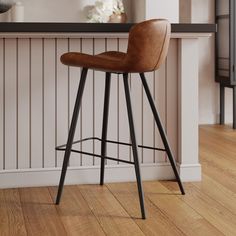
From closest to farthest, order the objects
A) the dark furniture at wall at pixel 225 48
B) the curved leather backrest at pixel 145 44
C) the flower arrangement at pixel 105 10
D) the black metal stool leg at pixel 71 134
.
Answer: the curved leather backrest at pixel 145 44 → the black metal stool leg at pixel 71 134 → the flower arrangement at pixel 105 10 → the dark furniture at wall at pixel 225 48

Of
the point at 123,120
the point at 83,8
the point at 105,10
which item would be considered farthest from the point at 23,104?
the point at 83,8

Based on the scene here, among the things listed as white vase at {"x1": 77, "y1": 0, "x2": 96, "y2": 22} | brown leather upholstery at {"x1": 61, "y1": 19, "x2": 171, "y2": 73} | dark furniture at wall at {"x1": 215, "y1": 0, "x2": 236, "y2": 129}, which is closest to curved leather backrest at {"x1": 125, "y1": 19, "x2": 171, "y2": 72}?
brown leather upholstery at {"x1": 61, "y1": 19, "x2": 171, "y2": 73}

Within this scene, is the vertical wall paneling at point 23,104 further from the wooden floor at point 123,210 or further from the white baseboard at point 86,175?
the wooden floor at point 123,210

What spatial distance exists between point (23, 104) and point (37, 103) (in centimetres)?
8

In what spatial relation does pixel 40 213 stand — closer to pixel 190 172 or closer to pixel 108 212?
pixel 108 212

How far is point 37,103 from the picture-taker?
311 cm

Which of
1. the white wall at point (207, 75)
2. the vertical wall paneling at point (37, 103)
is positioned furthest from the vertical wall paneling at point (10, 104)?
the white wall at point (207, 75)

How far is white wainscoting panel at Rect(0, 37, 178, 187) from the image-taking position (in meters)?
3.07

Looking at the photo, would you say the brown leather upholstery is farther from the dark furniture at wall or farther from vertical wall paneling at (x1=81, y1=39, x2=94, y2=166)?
the dark furniture at wall

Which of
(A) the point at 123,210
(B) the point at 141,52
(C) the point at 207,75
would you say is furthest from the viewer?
(C) the point at 207,75

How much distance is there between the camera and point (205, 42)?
19.0 feet

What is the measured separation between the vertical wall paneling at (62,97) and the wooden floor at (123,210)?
32 cm

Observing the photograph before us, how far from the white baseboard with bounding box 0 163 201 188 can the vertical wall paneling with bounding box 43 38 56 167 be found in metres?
0.08

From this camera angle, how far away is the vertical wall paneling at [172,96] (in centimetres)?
326
